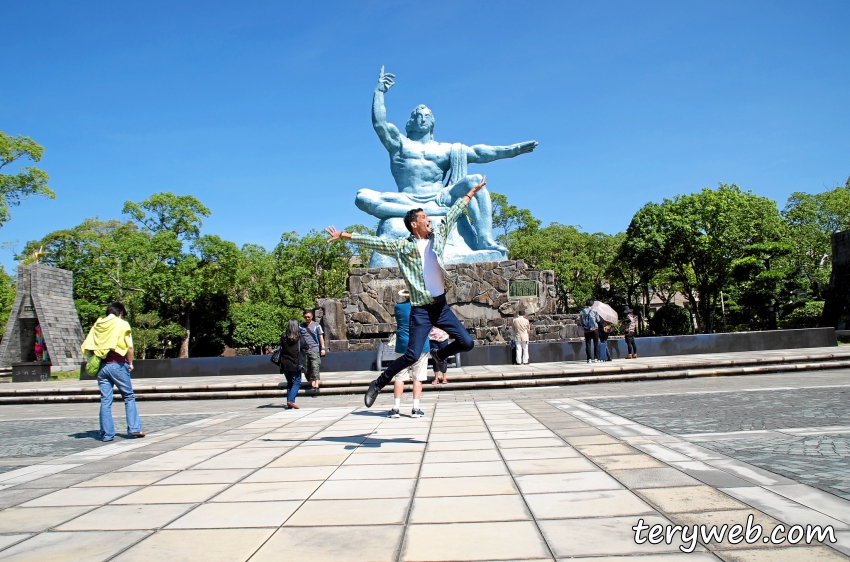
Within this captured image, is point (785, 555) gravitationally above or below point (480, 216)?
below

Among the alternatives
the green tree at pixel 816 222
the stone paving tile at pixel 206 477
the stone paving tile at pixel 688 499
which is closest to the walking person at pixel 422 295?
the stone paving tile at pixel 206 477

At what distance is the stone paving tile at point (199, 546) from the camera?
7.36 ft

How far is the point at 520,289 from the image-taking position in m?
16.5

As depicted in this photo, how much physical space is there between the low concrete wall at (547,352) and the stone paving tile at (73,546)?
11.3 meters

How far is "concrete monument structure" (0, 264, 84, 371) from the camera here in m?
21.9

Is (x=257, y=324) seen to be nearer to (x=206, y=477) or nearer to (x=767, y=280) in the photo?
(x=767, y=280)

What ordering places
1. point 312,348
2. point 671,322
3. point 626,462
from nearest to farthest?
point 626,462 < point 312,348 < point 671,322

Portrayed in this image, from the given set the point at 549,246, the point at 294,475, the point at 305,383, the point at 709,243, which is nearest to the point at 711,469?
the point at 294,475

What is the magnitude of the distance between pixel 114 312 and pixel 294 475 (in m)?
4.05

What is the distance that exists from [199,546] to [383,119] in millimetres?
16959

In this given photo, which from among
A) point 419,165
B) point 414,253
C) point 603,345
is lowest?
point 603,345

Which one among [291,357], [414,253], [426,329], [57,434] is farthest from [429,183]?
[426,329]

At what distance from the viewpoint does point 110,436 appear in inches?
237

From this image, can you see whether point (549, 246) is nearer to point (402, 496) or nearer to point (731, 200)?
point (731, 200)
